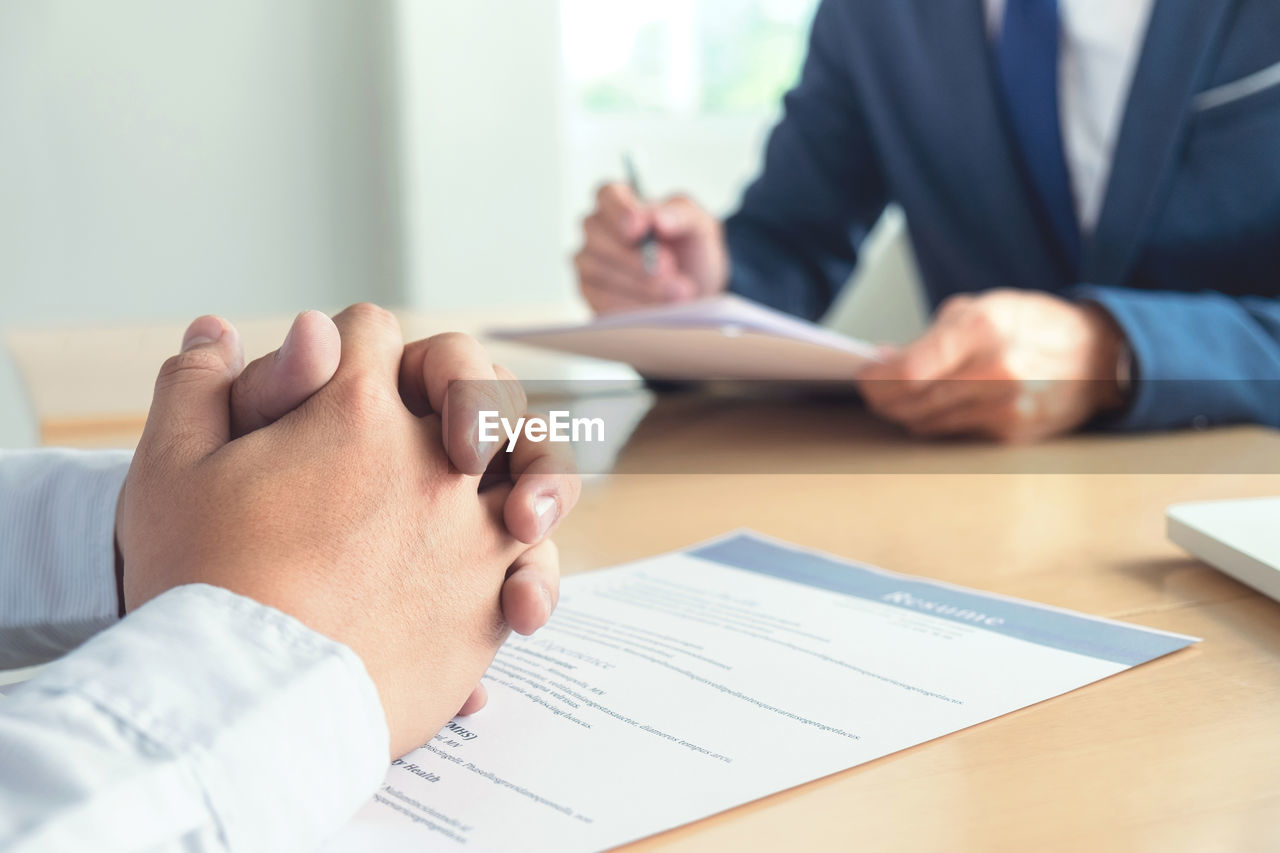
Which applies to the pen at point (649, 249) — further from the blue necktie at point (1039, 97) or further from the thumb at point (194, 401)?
the thumb at point (194, 401)

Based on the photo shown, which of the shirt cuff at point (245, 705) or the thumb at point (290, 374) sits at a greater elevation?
the thumb at point (290, 374)

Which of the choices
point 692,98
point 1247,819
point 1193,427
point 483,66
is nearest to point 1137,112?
point 1193,427

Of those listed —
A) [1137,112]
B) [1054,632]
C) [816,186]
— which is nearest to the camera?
[1054,632]

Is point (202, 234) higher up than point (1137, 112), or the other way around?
point (1137, 112)

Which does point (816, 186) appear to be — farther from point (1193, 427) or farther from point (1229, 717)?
point (1229, 717)

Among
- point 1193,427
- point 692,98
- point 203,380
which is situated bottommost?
point 1193,427

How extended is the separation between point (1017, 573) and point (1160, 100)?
0.57 metres

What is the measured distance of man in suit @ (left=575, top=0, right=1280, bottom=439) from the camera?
0.68 metres

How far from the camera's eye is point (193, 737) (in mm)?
199

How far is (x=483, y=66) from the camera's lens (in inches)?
82.3

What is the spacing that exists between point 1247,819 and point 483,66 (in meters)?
2.09

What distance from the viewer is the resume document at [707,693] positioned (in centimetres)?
23

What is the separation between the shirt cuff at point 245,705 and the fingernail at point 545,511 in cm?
6

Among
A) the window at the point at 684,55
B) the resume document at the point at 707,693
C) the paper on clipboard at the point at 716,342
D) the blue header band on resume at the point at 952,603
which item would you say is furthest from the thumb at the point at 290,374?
the window at the point at 684,55
